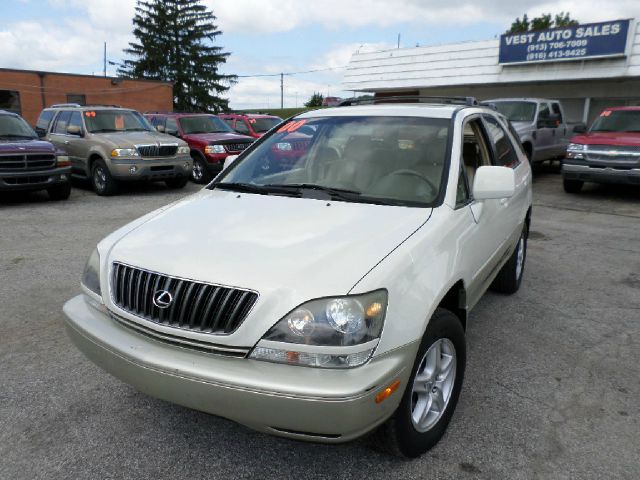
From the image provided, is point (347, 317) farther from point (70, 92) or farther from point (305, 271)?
point (70, 92)

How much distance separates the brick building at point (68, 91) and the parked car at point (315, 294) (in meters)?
26.2

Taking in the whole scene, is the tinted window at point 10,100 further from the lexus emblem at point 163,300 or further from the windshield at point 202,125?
the lexus emblem at point 163,300

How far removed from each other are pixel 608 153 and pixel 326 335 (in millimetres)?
9845

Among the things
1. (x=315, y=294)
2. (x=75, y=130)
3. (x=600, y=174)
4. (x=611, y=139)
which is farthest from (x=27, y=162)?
(x=611, y=139)

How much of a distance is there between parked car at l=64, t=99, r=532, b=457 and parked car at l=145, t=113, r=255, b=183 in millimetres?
9020

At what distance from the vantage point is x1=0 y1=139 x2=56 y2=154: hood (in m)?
8.90

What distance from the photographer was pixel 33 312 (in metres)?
4.29

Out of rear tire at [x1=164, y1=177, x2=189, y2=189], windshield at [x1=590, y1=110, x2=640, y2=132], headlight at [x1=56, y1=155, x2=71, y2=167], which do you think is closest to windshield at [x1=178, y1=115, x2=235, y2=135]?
rear tire at [x1=164, y1=177, x2=189, y2=189]

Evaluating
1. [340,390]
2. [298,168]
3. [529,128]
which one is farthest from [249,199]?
[529,128]

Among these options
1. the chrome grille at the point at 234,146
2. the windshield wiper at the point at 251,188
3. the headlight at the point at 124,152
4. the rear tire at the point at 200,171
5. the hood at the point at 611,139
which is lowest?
the rear tire at the point at 200,171

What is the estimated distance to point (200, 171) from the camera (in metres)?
12.4

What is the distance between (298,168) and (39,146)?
7758 mm

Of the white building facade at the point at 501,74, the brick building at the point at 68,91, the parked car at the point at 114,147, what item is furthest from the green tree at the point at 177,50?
the parked car at the point at 114,147

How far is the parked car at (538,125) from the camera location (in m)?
12.0
